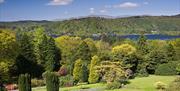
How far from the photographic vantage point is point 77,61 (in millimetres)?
48344

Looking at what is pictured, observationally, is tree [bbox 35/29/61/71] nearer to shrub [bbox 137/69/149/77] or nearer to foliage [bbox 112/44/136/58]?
foliage [bbox 112/44/136/58]

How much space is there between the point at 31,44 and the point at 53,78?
24800 millimetres

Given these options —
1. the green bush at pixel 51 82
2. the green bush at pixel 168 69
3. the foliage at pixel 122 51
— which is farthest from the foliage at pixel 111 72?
the green bush at pixel 51 82

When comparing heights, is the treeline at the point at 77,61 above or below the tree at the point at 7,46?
below

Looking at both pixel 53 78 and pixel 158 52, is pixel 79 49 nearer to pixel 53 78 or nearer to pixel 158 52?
pixel 158 52

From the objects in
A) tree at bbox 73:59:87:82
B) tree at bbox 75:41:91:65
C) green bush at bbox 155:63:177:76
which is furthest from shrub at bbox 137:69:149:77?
tree at bbox 75:41:91:65

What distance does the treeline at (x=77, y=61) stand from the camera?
46.5 meters

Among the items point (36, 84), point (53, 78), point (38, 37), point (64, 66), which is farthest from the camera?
point (38, 37)

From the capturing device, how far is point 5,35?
4769 centimetres

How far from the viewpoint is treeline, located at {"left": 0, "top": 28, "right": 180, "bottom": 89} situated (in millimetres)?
46469

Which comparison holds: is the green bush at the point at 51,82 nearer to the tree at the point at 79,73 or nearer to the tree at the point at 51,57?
the tree at the point at 79,73

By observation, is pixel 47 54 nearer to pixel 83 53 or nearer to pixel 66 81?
pixel 83 53

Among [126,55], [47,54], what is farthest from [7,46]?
[126,55]

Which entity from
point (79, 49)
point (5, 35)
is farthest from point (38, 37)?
point (5, 35)
